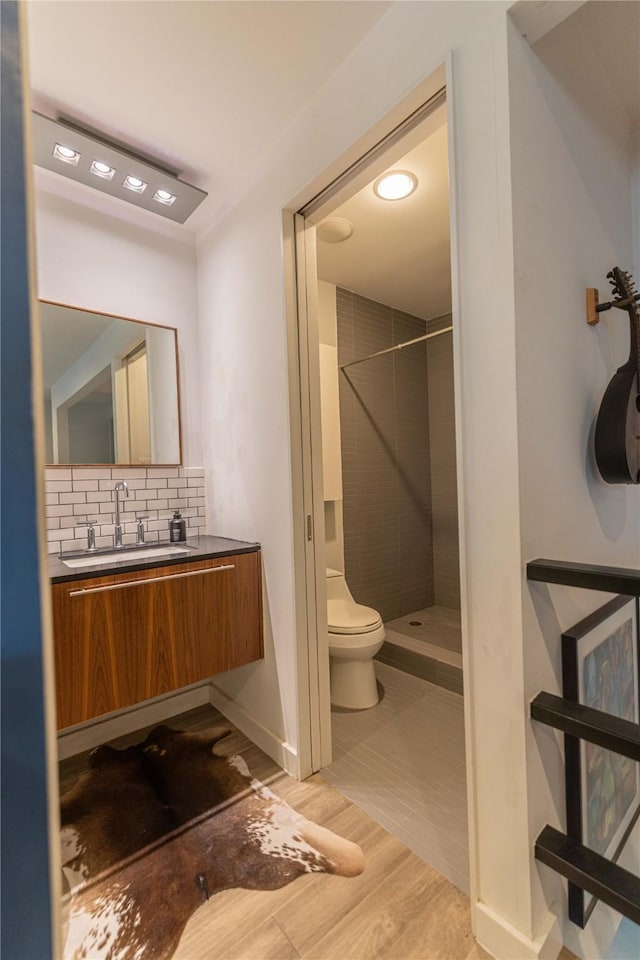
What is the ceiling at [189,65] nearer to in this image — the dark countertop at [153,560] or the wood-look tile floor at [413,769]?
the dark countertop at [153,560]

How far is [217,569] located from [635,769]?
163 cm

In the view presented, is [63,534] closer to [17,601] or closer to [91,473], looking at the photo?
[91,473]

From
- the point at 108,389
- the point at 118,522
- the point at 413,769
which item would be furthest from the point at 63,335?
the point at 413,769

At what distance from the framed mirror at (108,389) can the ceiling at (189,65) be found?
2.45 feet

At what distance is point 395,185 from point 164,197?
1.04 m

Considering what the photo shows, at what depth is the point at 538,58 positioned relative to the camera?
1.03 m

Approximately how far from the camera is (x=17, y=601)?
9.7 inches

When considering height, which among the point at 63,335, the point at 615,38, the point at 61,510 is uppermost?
the point at 615,38

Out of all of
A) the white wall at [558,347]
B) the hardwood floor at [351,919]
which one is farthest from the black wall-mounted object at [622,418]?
the hardwood floor at [351,919]

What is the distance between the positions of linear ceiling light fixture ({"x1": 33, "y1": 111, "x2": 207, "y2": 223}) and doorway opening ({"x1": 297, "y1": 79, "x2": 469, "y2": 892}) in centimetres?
65

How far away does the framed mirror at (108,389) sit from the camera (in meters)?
1.81

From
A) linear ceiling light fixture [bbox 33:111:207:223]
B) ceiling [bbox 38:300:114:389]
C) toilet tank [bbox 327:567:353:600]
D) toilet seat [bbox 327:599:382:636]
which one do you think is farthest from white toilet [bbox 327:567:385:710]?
linear ceiling light fixture [bbox 33:111:207:223]

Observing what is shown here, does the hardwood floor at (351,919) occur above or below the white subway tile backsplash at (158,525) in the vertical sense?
below

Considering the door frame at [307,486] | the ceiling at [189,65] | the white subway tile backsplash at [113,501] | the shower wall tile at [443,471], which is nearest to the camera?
the ceiling at [189,65]
